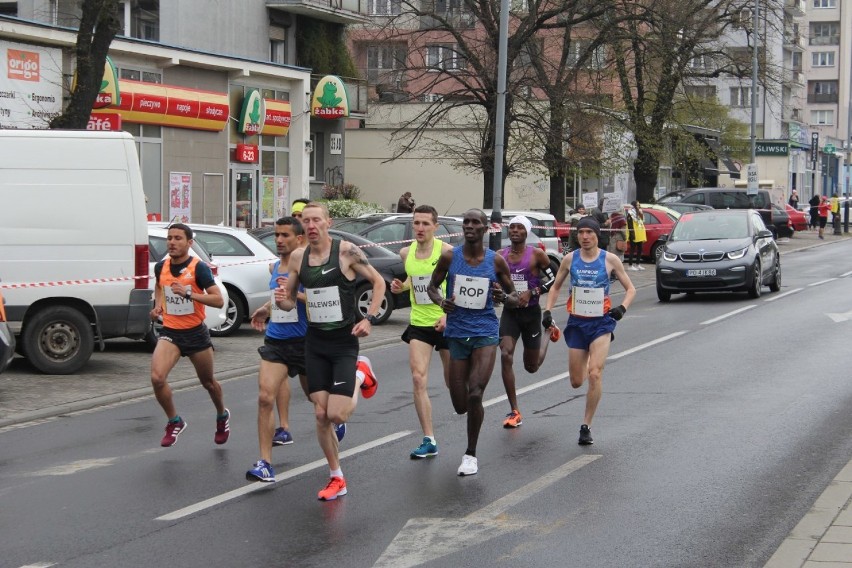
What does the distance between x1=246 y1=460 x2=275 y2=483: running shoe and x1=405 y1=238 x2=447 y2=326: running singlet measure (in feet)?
5.64

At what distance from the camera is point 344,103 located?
41188 mm

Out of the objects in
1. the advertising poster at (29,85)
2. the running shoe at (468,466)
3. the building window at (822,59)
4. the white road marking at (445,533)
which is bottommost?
the white road marking at (445,533)

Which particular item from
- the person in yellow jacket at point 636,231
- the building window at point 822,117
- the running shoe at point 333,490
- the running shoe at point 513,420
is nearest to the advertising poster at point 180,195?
the person in yellow jacket at point 636,231

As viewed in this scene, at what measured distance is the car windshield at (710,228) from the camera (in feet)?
81.1

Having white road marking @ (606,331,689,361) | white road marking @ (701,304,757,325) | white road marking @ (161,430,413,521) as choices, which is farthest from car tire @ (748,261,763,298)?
white road marking @ (161,430,413,521)

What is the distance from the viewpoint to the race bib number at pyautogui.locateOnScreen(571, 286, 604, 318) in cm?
1048

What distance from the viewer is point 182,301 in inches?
396

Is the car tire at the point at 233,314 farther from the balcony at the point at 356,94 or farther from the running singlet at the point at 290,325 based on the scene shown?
the balcony at the point at 356,94

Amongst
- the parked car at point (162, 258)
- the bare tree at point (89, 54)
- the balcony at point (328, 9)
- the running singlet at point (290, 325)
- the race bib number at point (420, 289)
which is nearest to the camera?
the running singlet at point (290, 325)

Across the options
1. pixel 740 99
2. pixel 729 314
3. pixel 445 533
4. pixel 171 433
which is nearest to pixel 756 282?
pixel 729 314

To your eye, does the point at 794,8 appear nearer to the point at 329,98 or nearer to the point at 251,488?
the point at 329,98

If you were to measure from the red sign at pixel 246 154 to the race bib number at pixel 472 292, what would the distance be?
27062 mm

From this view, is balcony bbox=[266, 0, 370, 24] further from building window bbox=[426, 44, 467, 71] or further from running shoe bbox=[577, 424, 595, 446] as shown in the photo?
running shoe bbox=[577, 424, 595, 446]

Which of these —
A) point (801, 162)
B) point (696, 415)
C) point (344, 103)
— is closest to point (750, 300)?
point (696, 415)
